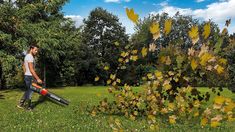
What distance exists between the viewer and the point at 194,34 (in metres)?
3.31

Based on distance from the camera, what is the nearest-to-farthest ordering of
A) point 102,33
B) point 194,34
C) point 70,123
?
point 194,34
point 70,123
point 102,33

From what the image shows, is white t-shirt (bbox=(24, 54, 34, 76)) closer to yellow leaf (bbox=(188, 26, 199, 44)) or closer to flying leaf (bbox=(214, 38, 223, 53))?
flying leaf (bbox=(214, 38, 223, 53))

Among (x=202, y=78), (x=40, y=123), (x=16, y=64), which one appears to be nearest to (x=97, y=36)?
(x=16, y=64)

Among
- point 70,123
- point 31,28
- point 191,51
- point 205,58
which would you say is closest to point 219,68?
point 205,58

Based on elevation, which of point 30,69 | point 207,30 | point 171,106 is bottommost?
point 171,106

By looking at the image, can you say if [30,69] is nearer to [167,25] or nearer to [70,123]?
[70,123]

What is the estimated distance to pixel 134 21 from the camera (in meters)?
3.40

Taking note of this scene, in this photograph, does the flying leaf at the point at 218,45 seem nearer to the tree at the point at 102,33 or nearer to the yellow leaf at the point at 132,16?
the yellow leaf at the point at 132,16

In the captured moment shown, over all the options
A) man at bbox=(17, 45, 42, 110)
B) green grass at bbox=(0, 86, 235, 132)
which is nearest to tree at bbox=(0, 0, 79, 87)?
man at bbox=(17, 45, 42, 110)

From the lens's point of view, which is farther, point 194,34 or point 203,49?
point 203,49

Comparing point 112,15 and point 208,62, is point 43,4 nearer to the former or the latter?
point 112,15

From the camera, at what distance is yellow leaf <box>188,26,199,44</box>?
3.28m

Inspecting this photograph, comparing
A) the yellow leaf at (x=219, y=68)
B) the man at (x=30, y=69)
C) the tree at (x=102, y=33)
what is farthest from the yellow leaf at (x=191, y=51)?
the tree at (x=102, y=33)

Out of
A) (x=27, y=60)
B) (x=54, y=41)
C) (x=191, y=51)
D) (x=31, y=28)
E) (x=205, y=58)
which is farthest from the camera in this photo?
(x=54, y=41)
